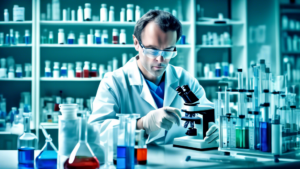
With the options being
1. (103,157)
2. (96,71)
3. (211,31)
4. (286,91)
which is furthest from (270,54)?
(103,157)

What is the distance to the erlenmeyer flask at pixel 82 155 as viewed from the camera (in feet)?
3.68

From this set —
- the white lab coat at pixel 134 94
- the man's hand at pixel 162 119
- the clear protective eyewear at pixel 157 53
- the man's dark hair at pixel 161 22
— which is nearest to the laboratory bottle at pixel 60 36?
the white lab coat at pixel 134 94

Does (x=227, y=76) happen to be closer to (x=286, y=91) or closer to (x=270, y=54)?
(x=270, y=54)

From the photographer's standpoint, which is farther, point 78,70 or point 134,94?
point 78,70

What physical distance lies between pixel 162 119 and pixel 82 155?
0.53 m

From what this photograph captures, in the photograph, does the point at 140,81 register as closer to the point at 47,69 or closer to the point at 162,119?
the point at 162,119

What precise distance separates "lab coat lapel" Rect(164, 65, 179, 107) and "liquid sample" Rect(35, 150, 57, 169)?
1044mm

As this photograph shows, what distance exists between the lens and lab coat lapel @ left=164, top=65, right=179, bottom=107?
2.14 meters

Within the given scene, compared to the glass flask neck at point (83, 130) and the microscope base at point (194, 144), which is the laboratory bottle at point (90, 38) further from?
the glass flask neck at point (83, 130)

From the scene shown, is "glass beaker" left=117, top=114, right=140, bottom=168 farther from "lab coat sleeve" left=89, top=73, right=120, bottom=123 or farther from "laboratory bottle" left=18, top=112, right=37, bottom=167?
"lab coat sleeve" left=89, top=73, right=120, bottom=123

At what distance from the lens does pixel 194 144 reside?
1.59 m

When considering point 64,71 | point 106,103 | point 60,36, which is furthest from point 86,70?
point 106,103

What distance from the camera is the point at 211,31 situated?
15.1 feet

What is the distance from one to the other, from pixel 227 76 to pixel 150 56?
2584mm
